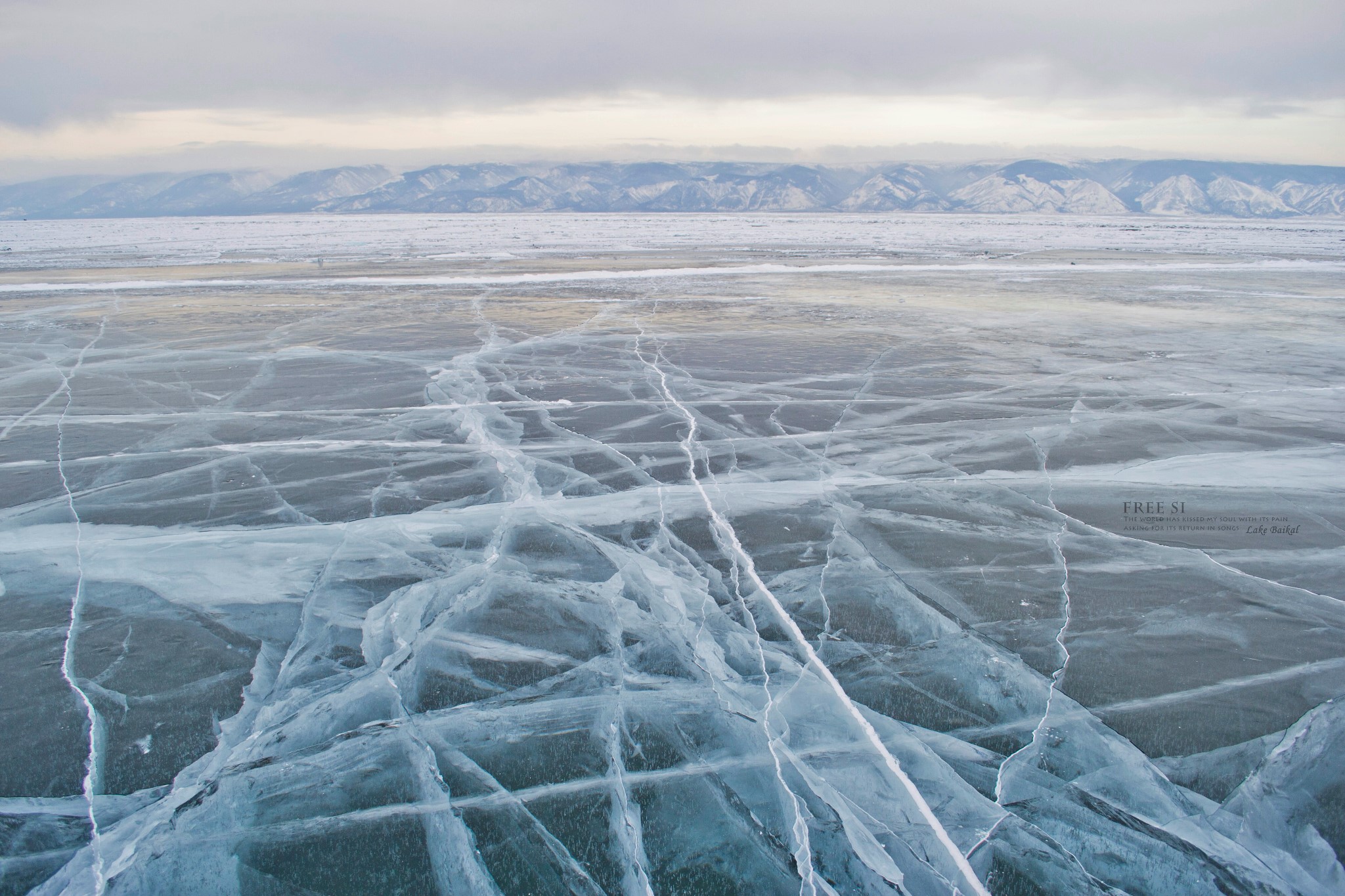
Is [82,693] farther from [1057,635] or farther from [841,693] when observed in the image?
[1057,635]

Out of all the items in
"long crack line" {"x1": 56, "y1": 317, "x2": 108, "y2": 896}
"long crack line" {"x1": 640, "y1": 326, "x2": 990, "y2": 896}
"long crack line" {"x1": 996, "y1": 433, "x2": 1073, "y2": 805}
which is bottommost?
Result: "long crack line" {"x1": 56, "y1": 317, "x2": 108, "y2": 896}

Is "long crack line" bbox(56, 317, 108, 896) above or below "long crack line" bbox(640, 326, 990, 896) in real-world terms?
below

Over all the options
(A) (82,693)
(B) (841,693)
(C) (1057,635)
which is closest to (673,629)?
(B) (841,693)

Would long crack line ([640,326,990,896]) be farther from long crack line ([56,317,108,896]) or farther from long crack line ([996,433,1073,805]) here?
long crack line ([56,317,108,896])

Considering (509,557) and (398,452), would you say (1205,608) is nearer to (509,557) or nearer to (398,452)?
(509,557)

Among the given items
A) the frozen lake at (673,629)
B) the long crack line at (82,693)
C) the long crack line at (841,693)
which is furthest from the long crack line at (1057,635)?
the long crack line at (82,693)

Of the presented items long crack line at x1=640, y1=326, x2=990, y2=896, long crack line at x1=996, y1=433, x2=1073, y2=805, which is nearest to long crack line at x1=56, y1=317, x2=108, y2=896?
long crack line at x1=640, y1=326, x2=990, y2=896

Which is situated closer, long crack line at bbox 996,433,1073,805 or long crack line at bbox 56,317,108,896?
long crack line at bbox 56,317,108,896

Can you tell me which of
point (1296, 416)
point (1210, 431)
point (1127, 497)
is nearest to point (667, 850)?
point (1127, 497)

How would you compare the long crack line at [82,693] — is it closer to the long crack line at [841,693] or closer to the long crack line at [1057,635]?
the long crack line at [841,693]
